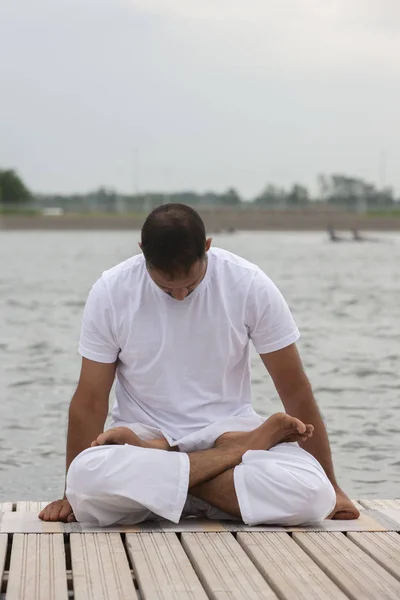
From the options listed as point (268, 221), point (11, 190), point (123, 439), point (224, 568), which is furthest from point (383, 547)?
point (11, 190)

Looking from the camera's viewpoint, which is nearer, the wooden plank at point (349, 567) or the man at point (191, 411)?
the wooden plank at point (349, 567)

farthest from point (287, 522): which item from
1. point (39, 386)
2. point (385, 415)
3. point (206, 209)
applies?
point (206, 209)

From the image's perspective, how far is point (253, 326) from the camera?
13.2 ft

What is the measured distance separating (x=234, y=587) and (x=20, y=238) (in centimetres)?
8612

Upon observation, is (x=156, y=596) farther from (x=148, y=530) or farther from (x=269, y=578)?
(x=148, y=530)

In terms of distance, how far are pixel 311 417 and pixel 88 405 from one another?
0.81 metres

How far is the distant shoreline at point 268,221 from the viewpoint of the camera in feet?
248

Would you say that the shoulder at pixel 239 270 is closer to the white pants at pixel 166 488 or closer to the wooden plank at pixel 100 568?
the white pants at pixel 166 488

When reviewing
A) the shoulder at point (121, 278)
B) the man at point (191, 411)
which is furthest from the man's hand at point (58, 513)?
the shoulder at point (121, 278)

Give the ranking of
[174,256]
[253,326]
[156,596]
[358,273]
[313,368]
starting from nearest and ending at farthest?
[156,596]
[174,256]
[253,326]
[313,368]
[358,273]

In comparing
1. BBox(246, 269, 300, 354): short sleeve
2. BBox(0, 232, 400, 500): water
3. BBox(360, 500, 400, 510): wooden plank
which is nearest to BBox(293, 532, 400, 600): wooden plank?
BBox(360, 500, 400, 510): wooden plank

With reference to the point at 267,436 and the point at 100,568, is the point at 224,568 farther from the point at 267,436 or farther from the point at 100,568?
the point at 267,436

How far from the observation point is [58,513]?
3.89 m

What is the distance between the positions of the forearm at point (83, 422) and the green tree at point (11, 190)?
95.2 meters
